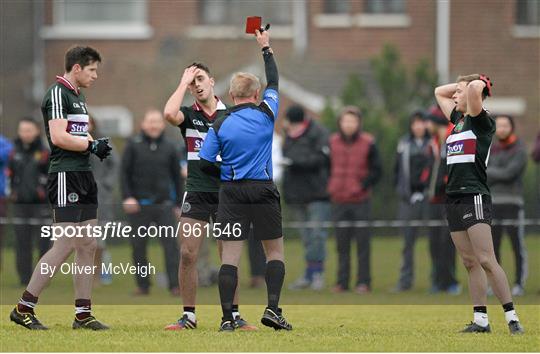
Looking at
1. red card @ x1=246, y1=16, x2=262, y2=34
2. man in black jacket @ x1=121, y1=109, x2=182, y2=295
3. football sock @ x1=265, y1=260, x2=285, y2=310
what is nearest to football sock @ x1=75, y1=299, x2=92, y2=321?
football sock @ x1=265, y1=260, x2=285, y2=310

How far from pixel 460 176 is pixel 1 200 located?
25.5ft

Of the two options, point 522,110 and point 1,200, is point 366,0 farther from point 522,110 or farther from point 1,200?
point 1,200

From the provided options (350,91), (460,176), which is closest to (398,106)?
(350,91)

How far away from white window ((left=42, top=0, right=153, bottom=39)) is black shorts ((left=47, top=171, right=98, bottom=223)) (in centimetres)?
1622

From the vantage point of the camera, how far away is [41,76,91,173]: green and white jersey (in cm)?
1070

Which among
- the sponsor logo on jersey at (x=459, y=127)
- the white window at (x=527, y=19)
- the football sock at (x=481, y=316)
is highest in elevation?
the white window at (x=527, y=19)

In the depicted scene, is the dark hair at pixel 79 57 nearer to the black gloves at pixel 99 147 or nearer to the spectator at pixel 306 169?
the black gloves at pixel 99 147

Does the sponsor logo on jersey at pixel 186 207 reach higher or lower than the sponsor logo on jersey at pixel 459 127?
lower

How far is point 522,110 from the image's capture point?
26812 mm

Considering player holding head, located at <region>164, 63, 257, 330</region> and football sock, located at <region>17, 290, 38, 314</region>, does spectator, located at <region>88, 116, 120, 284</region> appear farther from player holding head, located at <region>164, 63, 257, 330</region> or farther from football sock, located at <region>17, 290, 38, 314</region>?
football sock, located at <region>17, 290, 38, 314</region>

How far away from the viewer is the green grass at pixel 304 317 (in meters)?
9.87

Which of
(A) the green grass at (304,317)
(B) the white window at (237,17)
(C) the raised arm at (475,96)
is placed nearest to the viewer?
(A) the green grass at (304,317)

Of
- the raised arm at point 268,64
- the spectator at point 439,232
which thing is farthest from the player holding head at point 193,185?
the spectator at point 439,232

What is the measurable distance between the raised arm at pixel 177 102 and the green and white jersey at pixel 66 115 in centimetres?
66
